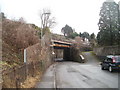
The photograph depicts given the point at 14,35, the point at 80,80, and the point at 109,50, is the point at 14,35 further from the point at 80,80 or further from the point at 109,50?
the point at 109,50

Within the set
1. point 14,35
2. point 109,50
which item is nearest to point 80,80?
point 14,35

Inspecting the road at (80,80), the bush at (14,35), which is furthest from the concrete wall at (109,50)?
the bush at (14,35)

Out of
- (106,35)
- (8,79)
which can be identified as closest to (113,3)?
(106,35)

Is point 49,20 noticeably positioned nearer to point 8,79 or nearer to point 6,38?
point 6,38

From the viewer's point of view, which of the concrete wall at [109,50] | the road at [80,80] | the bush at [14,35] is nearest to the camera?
the road at [80,80]

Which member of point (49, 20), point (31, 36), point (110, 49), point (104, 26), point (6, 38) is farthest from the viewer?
point (49, 20)

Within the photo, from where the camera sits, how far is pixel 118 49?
30672mm

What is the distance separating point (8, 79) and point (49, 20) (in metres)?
38.0

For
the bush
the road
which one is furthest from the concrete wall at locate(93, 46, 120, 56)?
the bush

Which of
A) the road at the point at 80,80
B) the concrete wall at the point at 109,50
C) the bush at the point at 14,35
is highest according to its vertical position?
the bush at the point at 14,35

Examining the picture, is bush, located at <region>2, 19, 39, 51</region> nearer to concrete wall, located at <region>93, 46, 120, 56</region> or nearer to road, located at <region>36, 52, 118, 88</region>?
road, located at <region>36, 52, 118, 88</region>

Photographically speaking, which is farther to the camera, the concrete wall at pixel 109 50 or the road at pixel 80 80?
the concrete wall at pixel 109 50

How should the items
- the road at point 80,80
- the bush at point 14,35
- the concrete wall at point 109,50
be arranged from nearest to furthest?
the road at point 80,80 < the bush at point 14,35 < the concrete wall at point 109,50

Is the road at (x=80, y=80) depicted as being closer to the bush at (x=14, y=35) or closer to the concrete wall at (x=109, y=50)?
the bush at (x=14, y=35)
